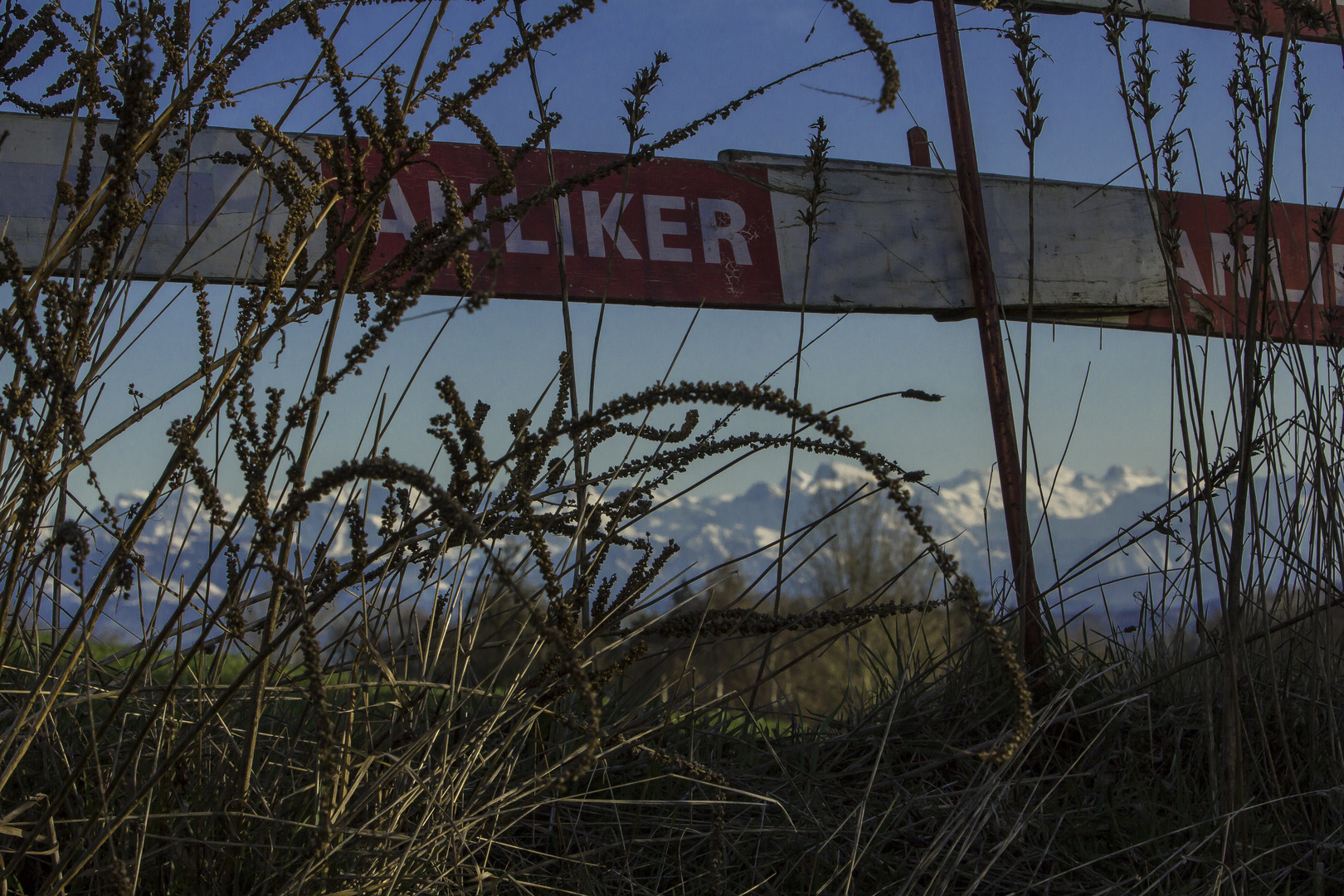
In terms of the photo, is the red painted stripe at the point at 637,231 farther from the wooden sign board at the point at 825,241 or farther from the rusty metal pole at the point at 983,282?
the rusty metal pole at the point at 983,282

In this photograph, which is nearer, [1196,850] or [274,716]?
[1196,850]

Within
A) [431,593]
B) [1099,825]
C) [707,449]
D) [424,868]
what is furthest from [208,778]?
[1099,825]

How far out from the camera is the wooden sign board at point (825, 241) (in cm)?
230

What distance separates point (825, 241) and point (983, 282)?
41 cm

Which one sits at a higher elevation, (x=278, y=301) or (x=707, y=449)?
(x=278, y=301)

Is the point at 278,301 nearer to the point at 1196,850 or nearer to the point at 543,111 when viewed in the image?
the point at 543,111

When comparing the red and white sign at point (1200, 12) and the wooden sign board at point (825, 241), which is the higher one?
the red and white sign at point (1200, 12)

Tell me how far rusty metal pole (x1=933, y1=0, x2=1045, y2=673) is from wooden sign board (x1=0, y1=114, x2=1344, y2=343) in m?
0.07

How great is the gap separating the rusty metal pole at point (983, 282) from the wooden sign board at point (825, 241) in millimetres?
74

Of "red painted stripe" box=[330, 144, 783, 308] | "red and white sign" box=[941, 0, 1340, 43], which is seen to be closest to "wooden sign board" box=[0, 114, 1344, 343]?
"red painted stripe" box=[330, 144, 783, 308]

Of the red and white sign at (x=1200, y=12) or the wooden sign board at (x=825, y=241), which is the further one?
the red and white sign at (x=1200, y=12)

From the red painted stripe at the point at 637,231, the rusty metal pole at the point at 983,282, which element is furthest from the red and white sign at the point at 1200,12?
the red painted stripe at the point at 637,231

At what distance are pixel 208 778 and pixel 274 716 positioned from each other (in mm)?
350

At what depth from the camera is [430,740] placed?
1227 mm
